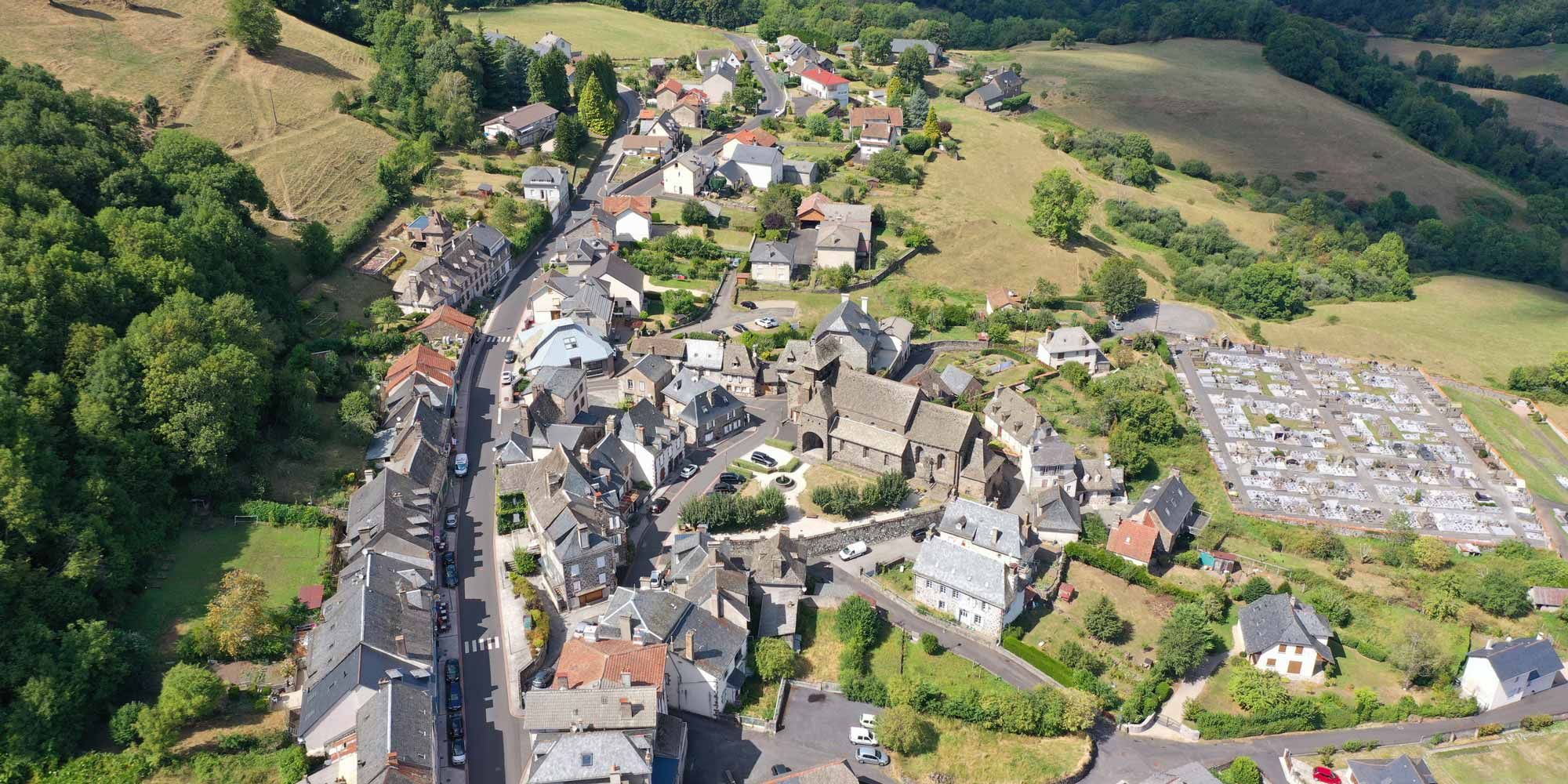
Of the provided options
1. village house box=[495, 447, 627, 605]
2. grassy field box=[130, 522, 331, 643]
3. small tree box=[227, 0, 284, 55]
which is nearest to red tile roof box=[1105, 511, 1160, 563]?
village house box=[495, 447, 627, 605]

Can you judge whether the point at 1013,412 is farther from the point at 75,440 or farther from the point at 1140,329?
the point at 75,440

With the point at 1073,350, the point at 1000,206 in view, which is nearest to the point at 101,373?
the point at 1073,350

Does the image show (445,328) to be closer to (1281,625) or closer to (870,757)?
(870,757)

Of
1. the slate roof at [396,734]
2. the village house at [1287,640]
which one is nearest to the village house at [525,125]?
the slate roof at [396,734]

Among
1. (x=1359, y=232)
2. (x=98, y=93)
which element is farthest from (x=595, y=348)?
(x=1359, y=232)

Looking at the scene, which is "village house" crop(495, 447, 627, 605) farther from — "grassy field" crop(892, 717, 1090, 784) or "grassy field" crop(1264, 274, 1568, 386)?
"grassy field" crop(1264, 274, 1568, 386)
